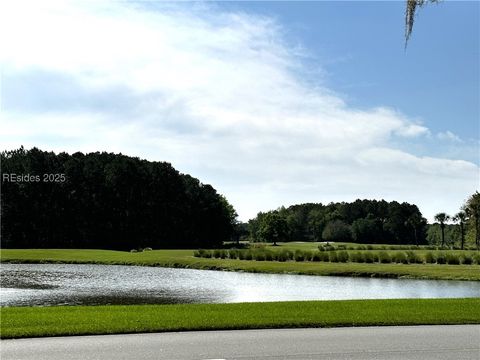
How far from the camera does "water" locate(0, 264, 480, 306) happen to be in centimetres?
2634

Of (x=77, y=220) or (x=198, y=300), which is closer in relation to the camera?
(x=198, y=300)

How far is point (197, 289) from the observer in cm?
3108

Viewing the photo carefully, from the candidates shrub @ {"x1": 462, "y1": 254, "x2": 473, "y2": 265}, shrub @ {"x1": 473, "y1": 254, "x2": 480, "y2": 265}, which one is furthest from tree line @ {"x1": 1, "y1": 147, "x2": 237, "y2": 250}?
shrub @ {"x1": 473, "y1": 254, "x2": 480, "y2": 265}

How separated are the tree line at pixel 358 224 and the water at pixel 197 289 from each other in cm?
9909

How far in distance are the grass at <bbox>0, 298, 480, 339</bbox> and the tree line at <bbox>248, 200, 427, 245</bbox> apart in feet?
390

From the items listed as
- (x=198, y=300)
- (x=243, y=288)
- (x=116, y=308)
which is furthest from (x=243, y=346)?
(x=243, y=288)

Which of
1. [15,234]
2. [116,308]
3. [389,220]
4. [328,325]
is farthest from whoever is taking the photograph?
[389,220]

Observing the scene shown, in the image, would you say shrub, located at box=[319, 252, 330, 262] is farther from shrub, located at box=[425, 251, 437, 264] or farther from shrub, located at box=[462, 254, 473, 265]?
shrub, located at box=[462, 254, 473, 265]

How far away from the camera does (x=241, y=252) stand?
5953 cm

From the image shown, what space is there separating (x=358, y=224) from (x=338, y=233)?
648 centimetres

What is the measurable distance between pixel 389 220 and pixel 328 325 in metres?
161

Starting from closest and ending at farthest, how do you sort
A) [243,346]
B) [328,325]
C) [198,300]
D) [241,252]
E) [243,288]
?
1. [243,346]
2. [328,325]
3. [198,300]
4. [243,288]
5. [241,252]

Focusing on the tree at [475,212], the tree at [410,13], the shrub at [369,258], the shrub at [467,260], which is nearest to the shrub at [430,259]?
the shrub at [467,260]

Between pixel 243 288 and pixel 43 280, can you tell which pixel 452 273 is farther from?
pixel 43 280
